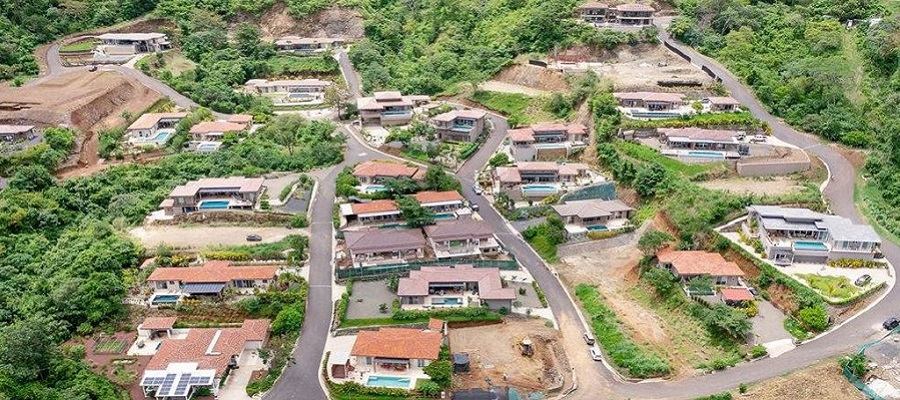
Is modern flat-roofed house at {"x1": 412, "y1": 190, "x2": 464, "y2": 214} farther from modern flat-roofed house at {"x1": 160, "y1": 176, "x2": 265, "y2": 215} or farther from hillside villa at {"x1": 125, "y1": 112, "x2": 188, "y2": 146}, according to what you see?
hillside villa at {"x1": 125, "y1": 112, "x2": 188, "y2": 146}

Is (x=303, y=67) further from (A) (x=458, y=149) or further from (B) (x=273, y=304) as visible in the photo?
(B) (x=273, y=304)

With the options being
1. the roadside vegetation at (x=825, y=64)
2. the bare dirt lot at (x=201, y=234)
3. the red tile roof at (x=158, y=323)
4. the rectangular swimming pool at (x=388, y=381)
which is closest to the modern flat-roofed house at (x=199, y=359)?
the red tile roof at (x=158, y=323)

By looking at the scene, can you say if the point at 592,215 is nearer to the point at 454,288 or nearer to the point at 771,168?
the point at 454,288

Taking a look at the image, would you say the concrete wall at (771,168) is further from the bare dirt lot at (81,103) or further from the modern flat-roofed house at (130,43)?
the modern flat-roofed house at (130,43)

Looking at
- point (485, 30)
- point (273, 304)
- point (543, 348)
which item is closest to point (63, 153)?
point (273, 304)

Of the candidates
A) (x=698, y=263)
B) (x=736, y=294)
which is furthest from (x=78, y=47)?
(x=736, y=294)
